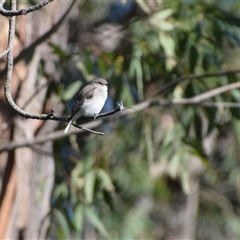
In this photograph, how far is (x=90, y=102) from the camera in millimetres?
3229

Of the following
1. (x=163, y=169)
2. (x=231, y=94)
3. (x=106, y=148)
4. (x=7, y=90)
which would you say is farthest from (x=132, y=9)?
(x=7, y=90)

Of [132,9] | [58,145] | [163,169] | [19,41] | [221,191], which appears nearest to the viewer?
[19,41]

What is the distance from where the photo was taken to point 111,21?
7.80 meters

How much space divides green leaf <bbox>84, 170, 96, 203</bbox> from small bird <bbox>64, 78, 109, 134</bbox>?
3.83 ft

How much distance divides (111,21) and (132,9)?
0.77ft

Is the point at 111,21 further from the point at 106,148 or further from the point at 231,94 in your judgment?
the point at 231,94

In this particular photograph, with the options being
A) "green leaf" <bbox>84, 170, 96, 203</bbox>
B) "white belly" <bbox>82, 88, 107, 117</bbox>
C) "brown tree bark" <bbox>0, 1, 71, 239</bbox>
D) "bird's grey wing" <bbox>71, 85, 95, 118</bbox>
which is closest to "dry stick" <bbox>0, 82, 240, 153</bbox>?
"brown tree bark" <bbox>0, 1, 71, 239</bbox>

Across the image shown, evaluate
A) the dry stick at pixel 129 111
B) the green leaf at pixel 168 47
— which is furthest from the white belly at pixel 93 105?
the green leaf at pixel 168 47

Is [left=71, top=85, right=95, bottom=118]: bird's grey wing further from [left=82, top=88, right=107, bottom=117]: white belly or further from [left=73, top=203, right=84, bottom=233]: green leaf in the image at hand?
[left=73, top=203, right=84, bottom=233]: green leaf

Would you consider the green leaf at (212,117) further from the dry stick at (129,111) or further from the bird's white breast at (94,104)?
the bird's white breast at (94,104)

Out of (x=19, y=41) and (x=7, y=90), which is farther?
(x=19, y=41)

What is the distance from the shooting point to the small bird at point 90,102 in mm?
3154

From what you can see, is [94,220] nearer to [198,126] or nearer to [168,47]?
[198,126]

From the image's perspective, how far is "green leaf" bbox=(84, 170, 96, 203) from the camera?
14.8 ft
